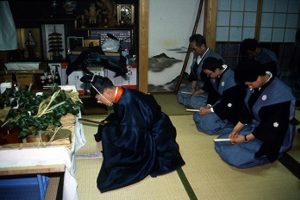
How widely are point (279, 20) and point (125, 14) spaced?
11.3 ft

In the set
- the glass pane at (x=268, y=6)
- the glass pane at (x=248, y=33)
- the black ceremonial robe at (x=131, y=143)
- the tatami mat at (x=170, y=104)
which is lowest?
the tatami mat at (x=170, y=104)

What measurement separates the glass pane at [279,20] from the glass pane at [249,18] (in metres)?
0.48

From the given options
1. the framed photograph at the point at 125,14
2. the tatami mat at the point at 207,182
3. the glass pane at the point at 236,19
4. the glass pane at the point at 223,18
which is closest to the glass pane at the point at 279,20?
the glass pane at the point at 236,19

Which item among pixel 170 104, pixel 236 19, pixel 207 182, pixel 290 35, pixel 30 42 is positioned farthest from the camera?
pixel 290 35

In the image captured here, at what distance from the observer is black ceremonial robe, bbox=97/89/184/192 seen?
10.6 ft

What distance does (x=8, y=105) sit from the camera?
3.33 metres

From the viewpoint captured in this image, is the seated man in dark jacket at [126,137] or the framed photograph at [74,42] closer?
the seated man in dark jacket at [126,137]

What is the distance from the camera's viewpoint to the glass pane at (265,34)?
273 inches

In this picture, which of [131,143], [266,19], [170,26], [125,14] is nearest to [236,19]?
[266,19]

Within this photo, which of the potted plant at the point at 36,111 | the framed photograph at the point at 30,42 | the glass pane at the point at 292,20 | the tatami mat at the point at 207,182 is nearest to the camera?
the potted plant at the point at 36,111

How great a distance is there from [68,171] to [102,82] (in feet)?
3.46

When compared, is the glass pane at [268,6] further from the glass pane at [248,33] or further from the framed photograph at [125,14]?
the framed photograph at [125,14]

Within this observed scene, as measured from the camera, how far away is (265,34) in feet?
22.8

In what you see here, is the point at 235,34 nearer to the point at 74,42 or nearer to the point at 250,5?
the point at 250,5
